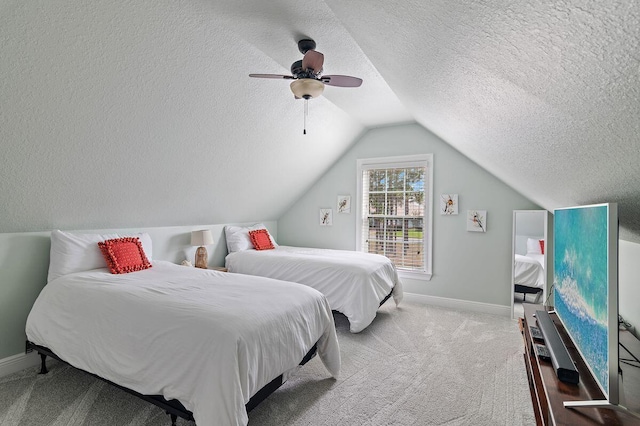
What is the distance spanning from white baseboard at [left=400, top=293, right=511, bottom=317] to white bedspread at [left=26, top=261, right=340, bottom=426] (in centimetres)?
238

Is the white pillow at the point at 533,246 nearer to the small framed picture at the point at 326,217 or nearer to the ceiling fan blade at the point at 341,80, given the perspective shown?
the small framed picture at the point at 326,217

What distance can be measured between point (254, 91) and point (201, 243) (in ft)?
6.63

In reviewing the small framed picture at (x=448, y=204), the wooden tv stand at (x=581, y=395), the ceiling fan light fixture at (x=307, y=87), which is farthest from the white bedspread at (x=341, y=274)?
the ceiling fan light fixture at (x=307, y=87)

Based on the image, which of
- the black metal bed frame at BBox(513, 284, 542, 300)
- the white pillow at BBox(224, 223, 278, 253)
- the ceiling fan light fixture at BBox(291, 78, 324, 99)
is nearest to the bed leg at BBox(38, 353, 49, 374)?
the white pillow at BBox(224, 223, 278, 253)

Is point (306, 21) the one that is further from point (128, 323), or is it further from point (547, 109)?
point (128, 323)

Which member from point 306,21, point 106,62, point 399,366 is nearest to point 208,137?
point 106,62

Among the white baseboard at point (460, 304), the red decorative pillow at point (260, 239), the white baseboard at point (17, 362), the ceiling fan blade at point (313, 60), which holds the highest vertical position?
the ceiling fan blade at point (313, 60)

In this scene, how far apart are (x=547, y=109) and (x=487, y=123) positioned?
0.90 m

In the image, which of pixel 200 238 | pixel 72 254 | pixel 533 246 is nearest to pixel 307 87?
pixel 72 254

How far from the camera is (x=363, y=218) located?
16.3 ft

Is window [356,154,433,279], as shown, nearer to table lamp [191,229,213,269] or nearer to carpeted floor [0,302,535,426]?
carpeted floor [0,302,535,426]

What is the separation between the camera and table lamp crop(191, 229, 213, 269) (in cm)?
397

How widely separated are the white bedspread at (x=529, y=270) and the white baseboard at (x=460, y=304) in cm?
40

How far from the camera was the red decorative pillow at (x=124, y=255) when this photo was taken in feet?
9.31
